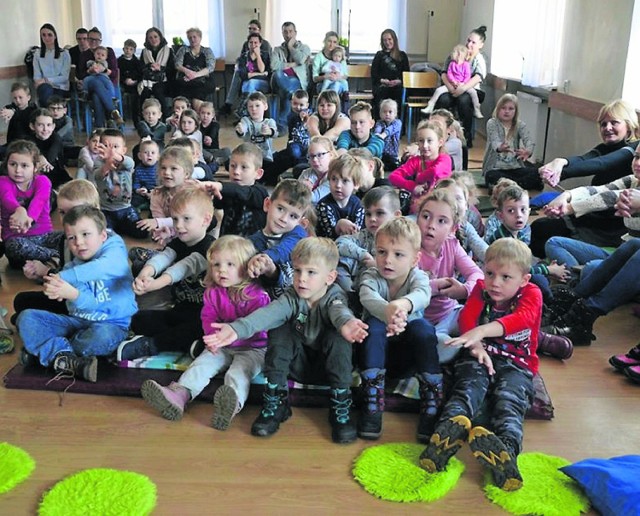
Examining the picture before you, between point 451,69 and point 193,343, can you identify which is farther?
point 451,69

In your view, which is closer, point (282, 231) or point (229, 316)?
point (229, 316)

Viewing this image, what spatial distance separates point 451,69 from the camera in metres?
7.44

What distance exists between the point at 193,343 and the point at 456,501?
3.90ft

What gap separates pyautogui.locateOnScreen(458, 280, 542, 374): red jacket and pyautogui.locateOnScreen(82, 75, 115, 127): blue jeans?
6927mm

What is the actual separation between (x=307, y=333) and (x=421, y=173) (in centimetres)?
205

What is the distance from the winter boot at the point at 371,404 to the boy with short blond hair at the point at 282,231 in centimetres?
66

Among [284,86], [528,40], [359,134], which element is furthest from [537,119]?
[284,86]

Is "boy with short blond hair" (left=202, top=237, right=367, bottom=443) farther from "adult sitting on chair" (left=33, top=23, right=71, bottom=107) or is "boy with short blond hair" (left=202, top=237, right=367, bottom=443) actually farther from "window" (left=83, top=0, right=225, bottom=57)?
"window" (left=83, top=0, right=225, bottom=57)

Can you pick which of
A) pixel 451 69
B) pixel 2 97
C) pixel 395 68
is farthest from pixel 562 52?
pixel 2 97

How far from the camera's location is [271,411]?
2229 millimetres

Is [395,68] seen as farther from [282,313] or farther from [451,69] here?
[282,313]

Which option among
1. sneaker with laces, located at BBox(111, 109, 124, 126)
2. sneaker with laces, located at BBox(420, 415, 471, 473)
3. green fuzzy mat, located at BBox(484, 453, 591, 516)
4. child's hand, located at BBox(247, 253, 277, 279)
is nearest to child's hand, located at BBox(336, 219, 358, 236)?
child's hand, located at BBox(247, 253, 277, 279)

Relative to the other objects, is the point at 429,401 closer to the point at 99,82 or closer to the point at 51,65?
the point at 99,82

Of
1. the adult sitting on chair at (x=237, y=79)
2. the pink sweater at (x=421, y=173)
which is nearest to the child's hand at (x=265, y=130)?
the pink sweater at (x=421, y=173)
